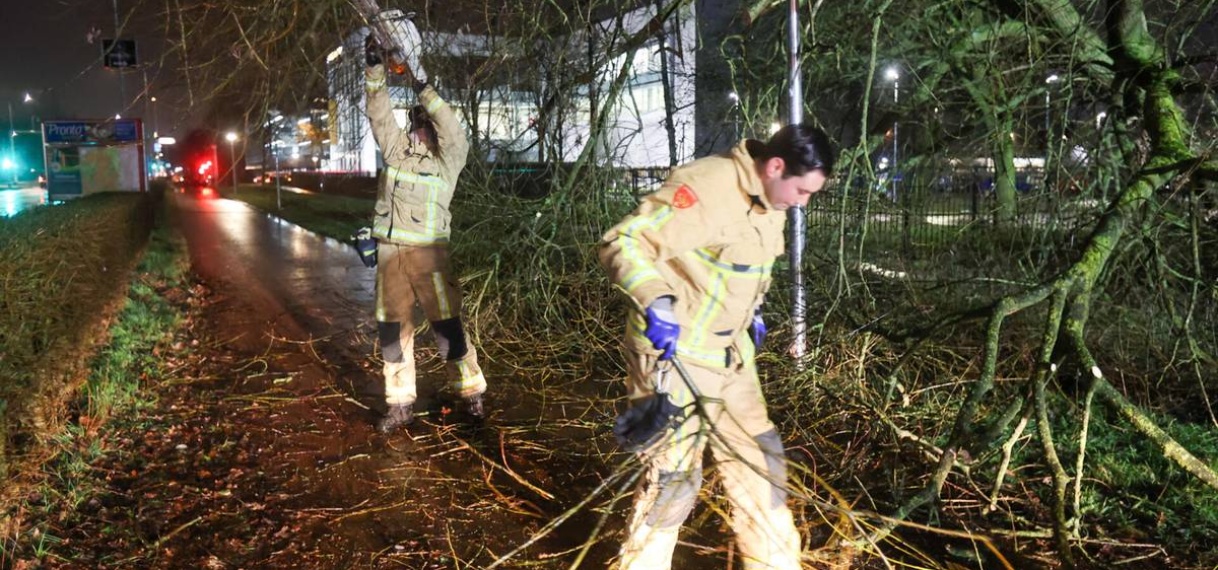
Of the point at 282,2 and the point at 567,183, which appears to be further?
the point at 567,183

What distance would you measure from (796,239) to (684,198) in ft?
8.97

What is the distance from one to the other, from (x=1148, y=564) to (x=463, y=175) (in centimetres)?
594

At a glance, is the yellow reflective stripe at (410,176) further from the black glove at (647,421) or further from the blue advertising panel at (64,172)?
the blue advertising panel at (64,172)

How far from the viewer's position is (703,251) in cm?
305

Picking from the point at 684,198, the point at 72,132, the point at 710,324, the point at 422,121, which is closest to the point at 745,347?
the point at 710,324

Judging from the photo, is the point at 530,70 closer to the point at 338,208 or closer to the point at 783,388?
the point at 783,388

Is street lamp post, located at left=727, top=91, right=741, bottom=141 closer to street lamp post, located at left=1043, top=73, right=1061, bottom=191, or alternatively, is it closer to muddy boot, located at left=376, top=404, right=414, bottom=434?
street lamp post, located at left=1043, top=73, right=1061, bottom=191

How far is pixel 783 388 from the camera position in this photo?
516cm

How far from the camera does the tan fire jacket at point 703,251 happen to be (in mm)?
2912

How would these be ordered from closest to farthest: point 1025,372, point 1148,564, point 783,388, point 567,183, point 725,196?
point 725,196 → point 1148,564 → point 783,388 → point 1025,372 → point 567,183

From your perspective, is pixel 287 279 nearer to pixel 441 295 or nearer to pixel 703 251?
pixel 441 295

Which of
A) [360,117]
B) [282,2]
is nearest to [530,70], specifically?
[360,117]

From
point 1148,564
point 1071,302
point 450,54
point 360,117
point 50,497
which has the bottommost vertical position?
point 1148,564

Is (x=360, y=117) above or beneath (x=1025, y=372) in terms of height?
above
